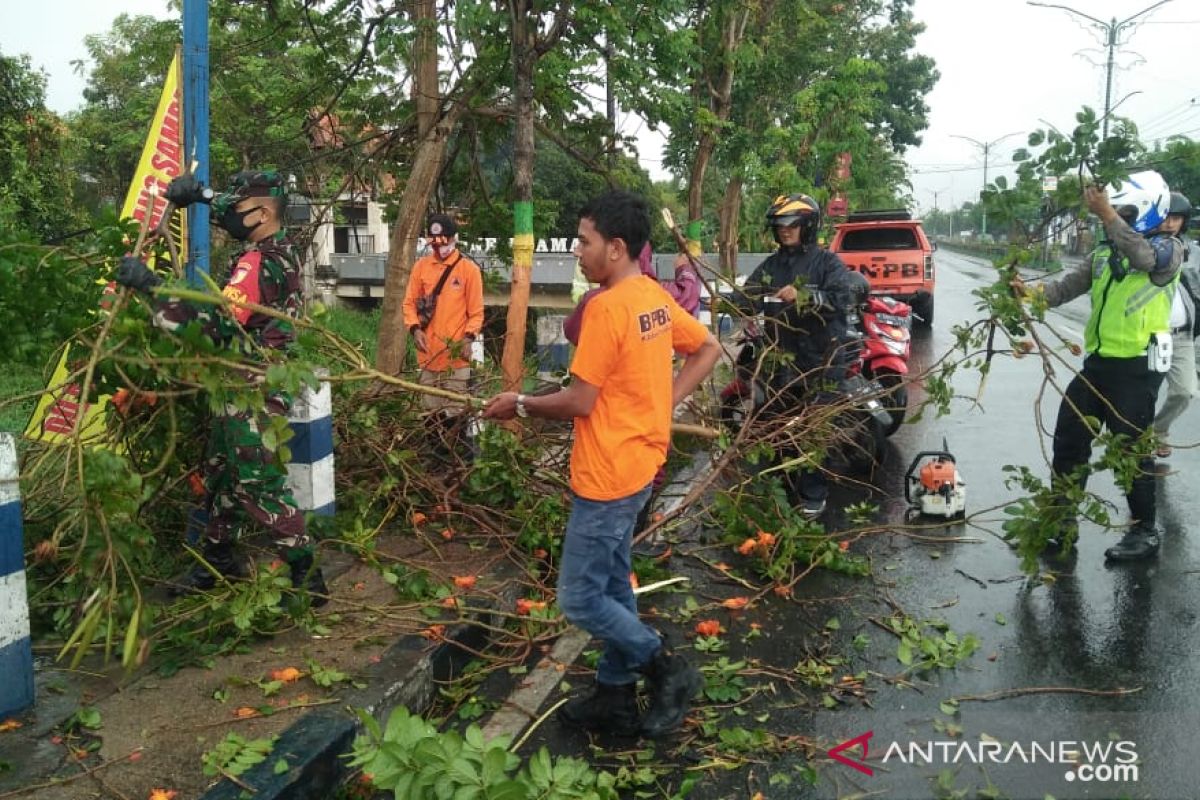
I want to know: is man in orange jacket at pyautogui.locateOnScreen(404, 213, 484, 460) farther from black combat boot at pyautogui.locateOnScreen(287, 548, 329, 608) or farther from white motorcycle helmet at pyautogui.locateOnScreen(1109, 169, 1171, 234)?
white motorcycle helmet at pyautogui.locateOnScreen(1109, 169, 1171, 234)

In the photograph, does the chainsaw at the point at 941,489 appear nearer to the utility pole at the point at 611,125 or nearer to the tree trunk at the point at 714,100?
the utility pole at the point at 611,125

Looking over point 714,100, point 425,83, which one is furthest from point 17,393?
point 714,100

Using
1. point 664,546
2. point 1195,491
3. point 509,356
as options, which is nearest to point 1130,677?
point 664,546

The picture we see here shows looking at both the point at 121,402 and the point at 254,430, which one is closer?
the point at 121,402

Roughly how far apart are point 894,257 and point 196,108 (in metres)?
17.3

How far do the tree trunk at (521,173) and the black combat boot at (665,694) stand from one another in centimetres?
435

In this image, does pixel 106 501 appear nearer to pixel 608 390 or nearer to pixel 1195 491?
pixel 608 390

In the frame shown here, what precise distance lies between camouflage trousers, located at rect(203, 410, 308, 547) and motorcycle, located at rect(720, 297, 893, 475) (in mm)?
2855

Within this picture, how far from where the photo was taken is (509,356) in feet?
A: 26.4

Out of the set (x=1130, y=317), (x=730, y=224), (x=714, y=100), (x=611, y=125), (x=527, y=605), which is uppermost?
(x=714, y=100)

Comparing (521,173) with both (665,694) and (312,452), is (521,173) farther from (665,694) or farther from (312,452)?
(665,694)

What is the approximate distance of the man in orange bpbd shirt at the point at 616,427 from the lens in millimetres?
3557

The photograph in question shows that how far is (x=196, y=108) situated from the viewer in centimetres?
589

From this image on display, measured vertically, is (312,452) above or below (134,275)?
below
